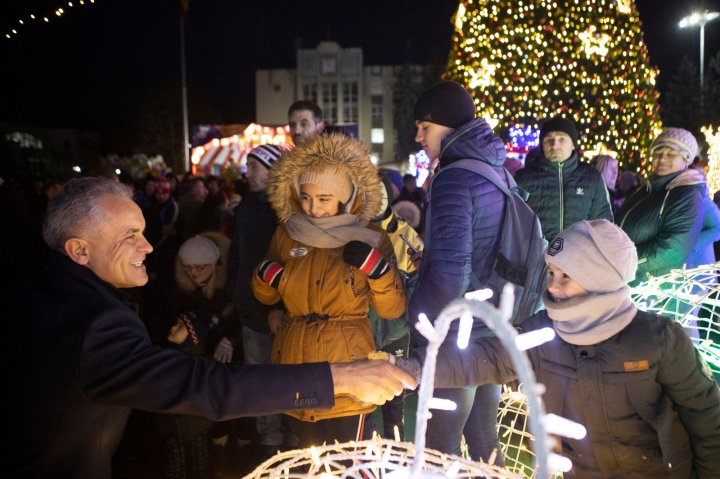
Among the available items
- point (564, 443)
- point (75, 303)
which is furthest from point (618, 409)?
point (75, 303)

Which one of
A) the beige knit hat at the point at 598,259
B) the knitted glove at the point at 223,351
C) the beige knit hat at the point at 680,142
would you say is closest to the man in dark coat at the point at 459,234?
the beige knit hat at the point at 598,259

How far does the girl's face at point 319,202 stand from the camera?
10.8 feet

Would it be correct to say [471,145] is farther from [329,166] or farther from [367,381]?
[367,381]

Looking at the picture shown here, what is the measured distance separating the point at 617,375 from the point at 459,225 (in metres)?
1.04

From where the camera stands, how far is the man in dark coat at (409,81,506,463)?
2.93m

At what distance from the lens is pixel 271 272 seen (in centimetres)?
327

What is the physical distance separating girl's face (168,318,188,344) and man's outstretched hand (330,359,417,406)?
2246 mm

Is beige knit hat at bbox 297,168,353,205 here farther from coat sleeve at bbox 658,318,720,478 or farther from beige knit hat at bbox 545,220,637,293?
coat sleeve at bbox 658,318,720,478

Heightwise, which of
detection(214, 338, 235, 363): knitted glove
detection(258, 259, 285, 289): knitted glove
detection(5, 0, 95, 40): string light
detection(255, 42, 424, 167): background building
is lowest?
detection(214, 338, 235, 363): knitted glove

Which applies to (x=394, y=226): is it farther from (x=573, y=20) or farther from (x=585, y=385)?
(x=573, y=20)

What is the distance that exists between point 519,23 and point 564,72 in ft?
5.88

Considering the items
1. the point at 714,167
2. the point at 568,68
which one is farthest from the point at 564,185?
the point at 568,68

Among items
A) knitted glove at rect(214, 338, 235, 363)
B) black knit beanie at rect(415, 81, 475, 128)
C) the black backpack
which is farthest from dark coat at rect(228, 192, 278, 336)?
the black backpack

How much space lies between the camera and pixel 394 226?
4.17 meters
